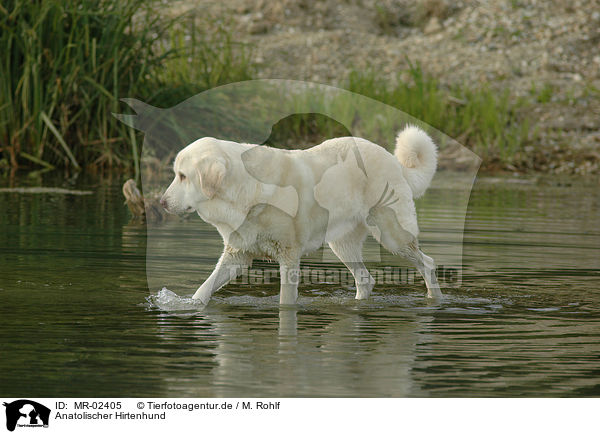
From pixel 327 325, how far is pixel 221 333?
0.74 meters

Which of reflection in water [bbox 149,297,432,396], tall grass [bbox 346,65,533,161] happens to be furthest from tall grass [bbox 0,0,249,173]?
reflection in water [bbox 149,297,432,396]

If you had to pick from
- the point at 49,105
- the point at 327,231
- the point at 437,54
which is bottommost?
the point at 327,231

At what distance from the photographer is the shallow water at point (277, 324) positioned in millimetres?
5406

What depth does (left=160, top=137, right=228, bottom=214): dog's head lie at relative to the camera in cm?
684

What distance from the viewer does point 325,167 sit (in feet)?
24.6

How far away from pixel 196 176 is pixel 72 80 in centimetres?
819

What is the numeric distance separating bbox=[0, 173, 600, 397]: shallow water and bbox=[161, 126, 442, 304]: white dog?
1.17 feet

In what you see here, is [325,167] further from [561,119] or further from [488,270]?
[561,119]

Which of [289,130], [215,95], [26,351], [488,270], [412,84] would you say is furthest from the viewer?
[412,84]

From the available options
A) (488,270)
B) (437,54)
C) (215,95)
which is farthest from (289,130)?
(488,270)

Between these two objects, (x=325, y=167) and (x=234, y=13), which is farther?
→ (x=234, y=13)

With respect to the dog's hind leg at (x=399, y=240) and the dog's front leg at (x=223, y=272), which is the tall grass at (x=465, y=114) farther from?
the dog's front leg at (x=223, y=272)

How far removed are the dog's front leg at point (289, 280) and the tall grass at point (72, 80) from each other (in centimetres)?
676
